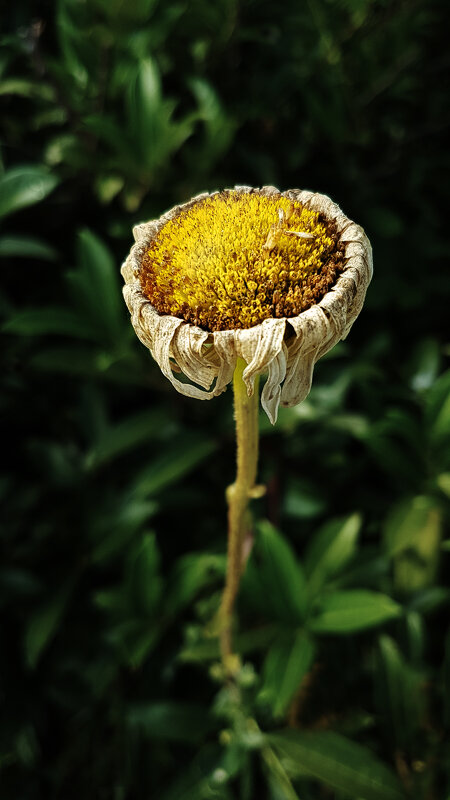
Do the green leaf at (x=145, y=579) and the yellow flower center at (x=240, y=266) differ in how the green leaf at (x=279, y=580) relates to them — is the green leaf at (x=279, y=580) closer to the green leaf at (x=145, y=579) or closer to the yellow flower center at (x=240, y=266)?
the green leaf at (x=145, y=579)

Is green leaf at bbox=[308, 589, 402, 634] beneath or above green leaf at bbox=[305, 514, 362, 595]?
beneath

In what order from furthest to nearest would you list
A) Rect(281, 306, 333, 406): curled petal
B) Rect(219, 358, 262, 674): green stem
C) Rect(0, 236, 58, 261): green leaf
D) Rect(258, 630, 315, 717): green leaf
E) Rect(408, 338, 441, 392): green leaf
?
Rect(408, 338, 441, 392): green leaf < Rect(0, 236, 58, 261): green leaf < Rect(258, 630, 315, 717): green leaf < Rect(219, 358, 262, 674): green stem < Rect(281, 306, 333, 406): curled petal

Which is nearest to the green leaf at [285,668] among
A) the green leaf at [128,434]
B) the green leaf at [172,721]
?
the green leaf at [172,721]

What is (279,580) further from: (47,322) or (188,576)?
(47,322)

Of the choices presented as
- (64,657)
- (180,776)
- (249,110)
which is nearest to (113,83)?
(249,110)

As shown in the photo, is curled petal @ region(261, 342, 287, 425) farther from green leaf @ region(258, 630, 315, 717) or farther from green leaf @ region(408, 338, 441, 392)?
green leaf @ region(408, 338, 441, 392)

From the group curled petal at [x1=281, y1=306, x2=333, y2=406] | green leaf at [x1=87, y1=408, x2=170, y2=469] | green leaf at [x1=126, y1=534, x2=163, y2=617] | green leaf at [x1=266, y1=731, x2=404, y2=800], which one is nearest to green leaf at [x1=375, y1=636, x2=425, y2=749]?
green leaf at [x1=266, y1=731, x2=404, y2=800]
